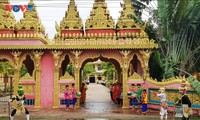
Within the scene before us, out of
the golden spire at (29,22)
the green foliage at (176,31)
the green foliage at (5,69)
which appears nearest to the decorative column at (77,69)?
the golden spire at (29,22)

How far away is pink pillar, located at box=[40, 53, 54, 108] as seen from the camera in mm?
19969

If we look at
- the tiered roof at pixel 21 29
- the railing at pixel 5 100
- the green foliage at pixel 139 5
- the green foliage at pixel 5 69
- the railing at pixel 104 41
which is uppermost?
the green foliage at pixel 139 5

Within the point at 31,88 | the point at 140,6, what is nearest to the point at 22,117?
the point at 31,88

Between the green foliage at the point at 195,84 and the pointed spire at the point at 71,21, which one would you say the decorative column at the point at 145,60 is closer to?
the green foliage at the point at 195,84

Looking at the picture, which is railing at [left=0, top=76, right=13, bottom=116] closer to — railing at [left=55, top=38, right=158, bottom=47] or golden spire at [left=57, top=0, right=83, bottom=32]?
railing at [left=55, top=38, right=158, bottom=47]

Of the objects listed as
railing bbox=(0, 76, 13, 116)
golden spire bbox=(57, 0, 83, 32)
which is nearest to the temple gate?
golden spire bbox=(57, 0, 83, 32)

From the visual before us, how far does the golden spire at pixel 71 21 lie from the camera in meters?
21.4

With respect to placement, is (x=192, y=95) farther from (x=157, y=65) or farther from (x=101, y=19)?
(x=101, y=19)

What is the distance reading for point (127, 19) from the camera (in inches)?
840

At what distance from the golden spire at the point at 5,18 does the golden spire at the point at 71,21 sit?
320 cm

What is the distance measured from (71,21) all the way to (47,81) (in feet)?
14.1

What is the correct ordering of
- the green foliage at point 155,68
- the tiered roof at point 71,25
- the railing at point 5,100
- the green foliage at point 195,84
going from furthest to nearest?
the tiered roof at point 71,25 → the green foliage at point 155,68 → the railing at point 5,100 → the green foliage at point 195,84

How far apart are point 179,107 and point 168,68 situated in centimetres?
561

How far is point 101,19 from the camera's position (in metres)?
21.1
